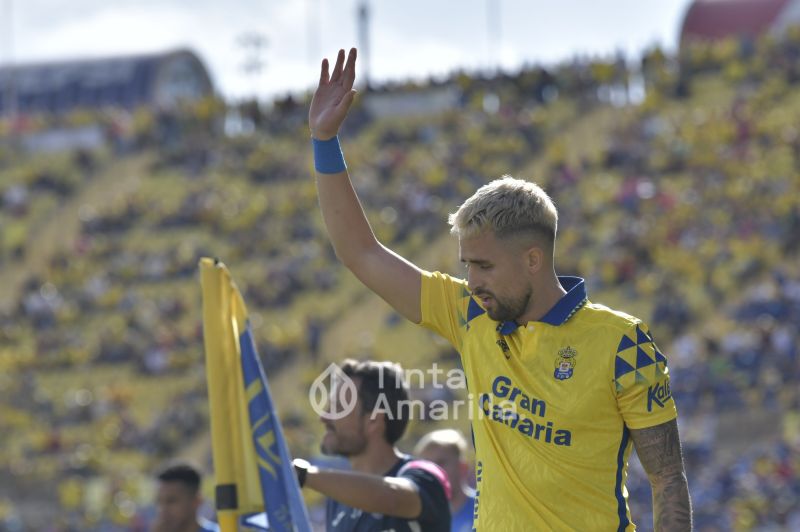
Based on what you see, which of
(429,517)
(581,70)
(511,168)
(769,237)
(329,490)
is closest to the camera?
(329,490)

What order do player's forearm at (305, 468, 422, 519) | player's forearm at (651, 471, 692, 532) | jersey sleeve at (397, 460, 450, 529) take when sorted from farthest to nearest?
jersey sleeve at (397, 460, 450, 529), player's forearm at (305, 468, 422, 519), player's forearm at (651, 471, 692, 532)

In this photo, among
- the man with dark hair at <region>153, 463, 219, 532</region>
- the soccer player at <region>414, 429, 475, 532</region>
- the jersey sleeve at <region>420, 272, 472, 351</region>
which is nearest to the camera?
the jersey sleeve at <region>420, 272, 472, 351</region>

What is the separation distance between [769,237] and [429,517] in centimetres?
1731

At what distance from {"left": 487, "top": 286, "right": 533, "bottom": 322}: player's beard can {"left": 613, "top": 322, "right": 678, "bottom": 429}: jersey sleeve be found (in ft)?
0.95

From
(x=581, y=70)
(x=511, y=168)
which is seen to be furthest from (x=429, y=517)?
(x=581, y=70)

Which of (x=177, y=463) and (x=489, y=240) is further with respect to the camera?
(x=177, y=463)

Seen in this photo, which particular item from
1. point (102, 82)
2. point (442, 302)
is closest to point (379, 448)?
point (442, 302)

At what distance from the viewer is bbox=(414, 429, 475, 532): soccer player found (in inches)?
293

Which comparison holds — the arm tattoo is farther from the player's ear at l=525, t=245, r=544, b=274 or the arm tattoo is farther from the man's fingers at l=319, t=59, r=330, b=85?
the man's fingers at l=319, t=59, r=330, b=85

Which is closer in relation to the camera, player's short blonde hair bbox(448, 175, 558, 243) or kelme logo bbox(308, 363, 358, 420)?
player's short blonde hair bbox(448, 175, 558, 243)

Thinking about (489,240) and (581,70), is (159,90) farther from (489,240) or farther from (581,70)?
(489,240)

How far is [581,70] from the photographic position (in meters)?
29.1

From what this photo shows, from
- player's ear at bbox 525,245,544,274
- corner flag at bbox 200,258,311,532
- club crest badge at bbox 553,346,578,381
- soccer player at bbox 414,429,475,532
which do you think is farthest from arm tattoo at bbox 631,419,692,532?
soccer player at bbox 414,429,475,532

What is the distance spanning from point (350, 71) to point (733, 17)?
34.5 metres
